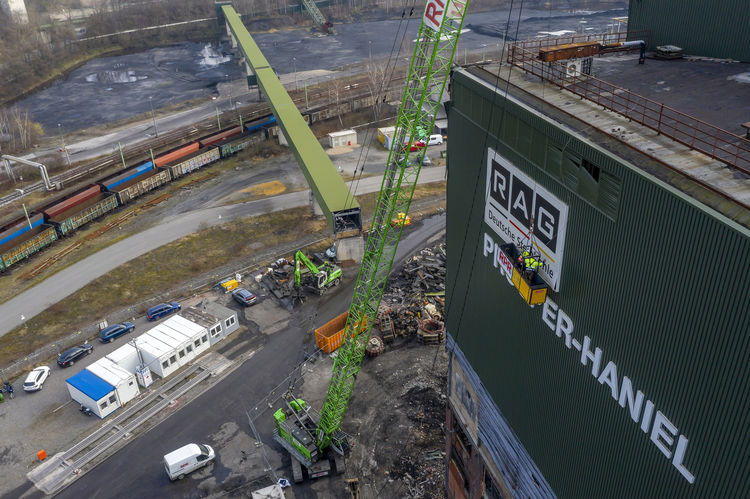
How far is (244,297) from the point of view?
192 feet

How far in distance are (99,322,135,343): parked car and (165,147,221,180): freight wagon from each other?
113ft

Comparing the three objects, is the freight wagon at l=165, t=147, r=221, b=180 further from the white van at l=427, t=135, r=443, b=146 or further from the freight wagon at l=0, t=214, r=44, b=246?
the white van at l=427, t=135, r=443, b=146

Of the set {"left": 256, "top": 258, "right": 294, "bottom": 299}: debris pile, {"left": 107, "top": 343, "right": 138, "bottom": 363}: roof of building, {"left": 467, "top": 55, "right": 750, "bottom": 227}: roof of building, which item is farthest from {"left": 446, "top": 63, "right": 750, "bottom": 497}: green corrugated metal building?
{"left": 107, "top": 343, "right": 138, "bottom": 363}: roof of building

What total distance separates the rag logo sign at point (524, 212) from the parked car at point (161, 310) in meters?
38.2

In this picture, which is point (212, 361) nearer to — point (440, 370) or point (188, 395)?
point (188, 395)

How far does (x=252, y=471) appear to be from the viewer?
4097cm

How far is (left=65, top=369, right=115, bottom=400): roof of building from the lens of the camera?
150ft

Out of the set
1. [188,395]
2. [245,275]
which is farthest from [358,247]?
[188,395]

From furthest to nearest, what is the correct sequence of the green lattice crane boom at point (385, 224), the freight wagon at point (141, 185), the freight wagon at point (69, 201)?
the freight wagon at point (141, 185)
the freight wagon at point (69, 201)
the green lattice crane boom at point (385, 224)

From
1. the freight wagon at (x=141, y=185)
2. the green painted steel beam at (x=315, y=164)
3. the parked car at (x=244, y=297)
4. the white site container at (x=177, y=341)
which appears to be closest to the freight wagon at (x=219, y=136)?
the green painted steel beam at (x=315, y=164)

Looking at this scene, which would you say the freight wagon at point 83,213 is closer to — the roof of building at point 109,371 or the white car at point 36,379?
the white car at point 36,379

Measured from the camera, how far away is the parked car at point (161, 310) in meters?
56.4

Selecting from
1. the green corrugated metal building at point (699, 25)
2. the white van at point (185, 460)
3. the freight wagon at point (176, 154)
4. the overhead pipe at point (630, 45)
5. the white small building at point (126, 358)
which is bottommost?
the white van at point (185, 460)

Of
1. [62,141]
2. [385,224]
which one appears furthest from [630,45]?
[62,141]
